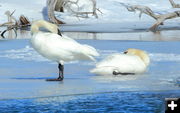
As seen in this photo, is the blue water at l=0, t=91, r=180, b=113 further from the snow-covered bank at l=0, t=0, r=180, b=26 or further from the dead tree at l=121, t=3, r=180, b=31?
the snow-covered bank at l=0, t=0, r=180, b=26

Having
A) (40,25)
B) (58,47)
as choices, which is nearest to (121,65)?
(58,47)

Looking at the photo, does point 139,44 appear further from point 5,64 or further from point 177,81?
point 177,81

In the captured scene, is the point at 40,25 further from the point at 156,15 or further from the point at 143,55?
the point at 156,15

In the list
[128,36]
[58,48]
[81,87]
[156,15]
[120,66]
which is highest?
[156,15]

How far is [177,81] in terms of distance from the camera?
895 centimetres

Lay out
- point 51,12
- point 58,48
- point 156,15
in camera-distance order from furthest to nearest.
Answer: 1. point 51,12
2. point 156,15
3. point 58,48

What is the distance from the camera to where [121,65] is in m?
9.71

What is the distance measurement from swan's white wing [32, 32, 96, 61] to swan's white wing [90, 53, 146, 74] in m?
0.60

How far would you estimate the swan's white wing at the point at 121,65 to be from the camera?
9.65 meters

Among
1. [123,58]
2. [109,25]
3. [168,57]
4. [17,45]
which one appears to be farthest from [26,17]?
[123,58]

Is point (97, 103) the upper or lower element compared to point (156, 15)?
lower

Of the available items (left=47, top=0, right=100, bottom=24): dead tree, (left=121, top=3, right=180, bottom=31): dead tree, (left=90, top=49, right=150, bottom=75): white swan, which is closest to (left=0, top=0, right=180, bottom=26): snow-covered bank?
(left=47, top=0, right=100, bottom=24): dead tree

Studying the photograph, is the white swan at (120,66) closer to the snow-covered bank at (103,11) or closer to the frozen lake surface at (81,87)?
the frozen lake surface at (81,87)

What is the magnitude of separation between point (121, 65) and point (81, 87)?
1.56 metres
